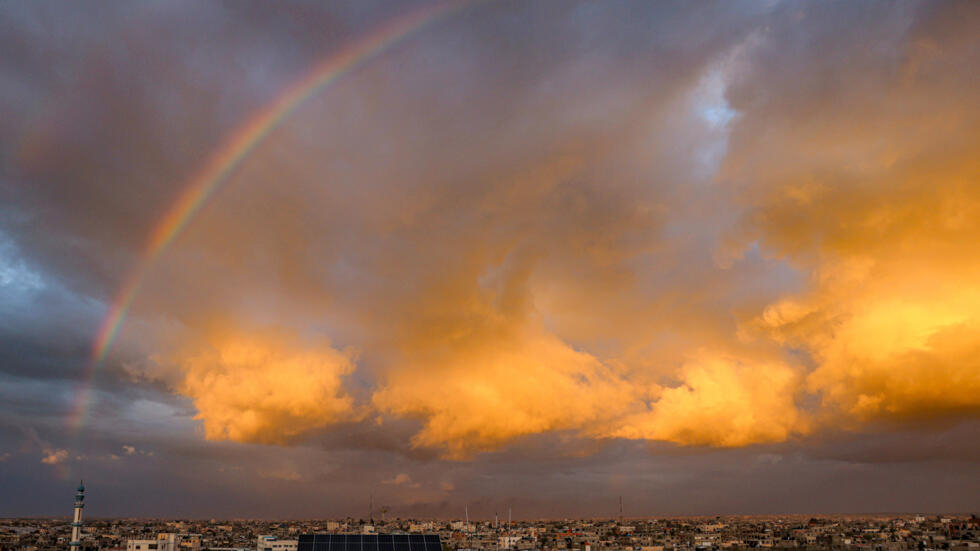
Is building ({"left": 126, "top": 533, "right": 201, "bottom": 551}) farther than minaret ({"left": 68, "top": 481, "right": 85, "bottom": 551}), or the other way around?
building ({"left": 126, "top": 533, "right": 201, "bottom": 551})

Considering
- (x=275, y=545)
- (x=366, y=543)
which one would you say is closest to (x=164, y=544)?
(x=275, y=545)

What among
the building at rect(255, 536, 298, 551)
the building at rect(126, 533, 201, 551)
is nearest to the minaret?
the building at rect(126, 533, 201, 551)

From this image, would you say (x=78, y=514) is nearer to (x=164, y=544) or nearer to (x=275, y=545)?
(x=164, y=544)

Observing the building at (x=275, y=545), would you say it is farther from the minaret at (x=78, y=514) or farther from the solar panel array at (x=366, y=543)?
the solar panel array at (x=366, y=543)

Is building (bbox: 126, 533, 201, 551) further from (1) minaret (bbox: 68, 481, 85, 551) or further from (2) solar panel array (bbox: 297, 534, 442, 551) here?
(2) solar panel array (bbox: 297, 534, 442, 551)

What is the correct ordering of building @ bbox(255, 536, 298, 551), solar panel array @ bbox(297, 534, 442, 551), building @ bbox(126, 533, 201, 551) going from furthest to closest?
building @ bbox(255, 536, 298, 551) → building @ bbox(126, 533, 201, 551) → solar panel array @ bbox(297, 534, 442, 551)

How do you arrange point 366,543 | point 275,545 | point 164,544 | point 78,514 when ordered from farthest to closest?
point 275,545, point 164,544, point 78,514, point 366,543

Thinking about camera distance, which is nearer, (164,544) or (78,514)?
(78,514)

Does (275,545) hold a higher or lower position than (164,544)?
lower

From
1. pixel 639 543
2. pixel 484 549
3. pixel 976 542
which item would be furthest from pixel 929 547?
pixel 484 549
